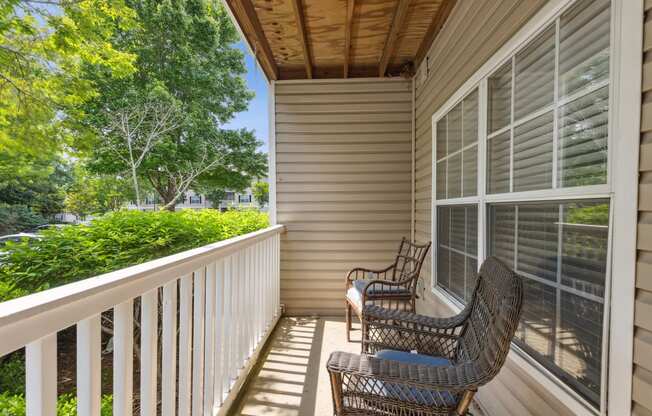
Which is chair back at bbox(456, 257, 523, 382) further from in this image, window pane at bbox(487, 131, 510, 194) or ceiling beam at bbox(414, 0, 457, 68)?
ceiling beam at bbox(414, 0, 457, 68)

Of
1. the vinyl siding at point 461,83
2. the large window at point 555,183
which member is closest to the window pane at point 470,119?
the large window at point 555,183

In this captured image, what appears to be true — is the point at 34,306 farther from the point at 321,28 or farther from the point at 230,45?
the point at 230,45

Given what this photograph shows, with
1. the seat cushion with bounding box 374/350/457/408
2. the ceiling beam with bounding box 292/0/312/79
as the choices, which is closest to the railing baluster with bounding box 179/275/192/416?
the seat cushion with bounding box 374/350/457/408

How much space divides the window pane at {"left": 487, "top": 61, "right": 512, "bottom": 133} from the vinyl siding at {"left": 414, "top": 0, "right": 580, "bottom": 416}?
5.8 inches

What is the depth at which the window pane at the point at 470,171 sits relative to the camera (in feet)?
6.67

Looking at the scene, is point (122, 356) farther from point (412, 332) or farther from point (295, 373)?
point (295, 373)

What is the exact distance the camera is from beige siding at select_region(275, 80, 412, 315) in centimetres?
379

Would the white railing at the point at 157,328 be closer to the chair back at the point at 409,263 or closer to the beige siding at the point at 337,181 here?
the beige siding at the point at 337,181

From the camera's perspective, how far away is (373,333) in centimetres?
184

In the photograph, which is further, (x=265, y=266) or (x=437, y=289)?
(x=265, y=266)

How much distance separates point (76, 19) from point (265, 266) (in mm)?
6403

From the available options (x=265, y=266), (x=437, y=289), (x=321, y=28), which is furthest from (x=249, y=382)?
(x=321, y=28)

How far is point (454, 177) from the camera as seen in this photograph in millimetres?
2449

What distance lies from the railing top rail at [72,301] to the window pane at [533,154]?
5.09 ft
